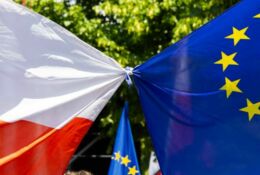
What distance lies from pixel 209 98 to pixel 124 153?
330 centimetres

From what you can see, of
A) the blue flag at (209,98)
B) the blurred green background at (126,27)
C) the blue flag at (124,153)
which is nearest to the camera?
the blue flag at (209,98)

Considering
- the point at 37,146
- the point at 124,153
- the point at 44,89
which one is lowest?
the point at 124,153

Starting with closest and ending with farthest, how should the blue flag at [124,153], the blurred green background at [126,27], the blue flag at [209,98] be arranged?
the blue flag at [209,98]
the blue flag at [124,153]
the blurred green background at [126,27]

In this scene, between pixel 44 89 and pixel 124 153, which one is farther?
pixel 124 153

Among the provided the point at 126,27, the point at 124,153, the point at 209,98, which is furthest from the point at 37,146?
the point at 126,27

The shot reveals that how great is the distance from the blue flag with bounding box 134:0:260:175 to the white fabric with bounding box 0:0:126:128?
26cm

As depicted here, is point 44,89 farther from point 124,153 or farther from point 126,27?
point 126,27

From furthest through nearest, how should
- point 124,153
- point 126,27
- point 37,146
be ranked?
point 126,27 < point 124,153 < point 37,146

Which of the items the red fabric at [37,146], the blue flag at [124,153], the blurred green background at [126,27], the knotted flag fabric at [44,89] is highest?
the blurred green background at [126,27]

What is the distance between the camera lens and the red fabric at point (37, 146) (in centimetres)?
365

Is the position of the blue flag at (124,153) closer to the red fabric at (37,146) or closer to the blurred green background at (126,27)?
the blurred green background at (126,27)

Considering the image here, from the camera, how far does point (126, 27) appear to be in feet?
31.3

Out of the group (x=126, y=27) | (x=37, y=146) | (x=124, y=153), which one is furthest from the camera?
(x=126, y=27)

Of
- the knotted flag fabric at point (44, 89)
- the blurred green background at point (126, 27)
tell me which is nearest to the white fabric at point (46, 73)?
the knotted flag fabric at point (44, 89)
